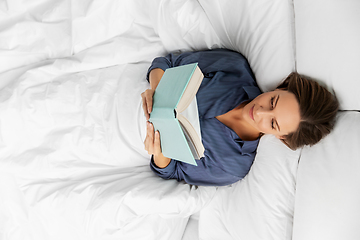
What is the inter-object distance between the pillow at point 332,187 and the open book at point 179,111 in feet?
1.21

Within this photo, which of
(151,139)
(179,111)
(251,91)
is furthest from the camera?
(251,91)

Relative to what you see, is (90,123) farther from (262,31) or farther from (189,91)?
(262,31)

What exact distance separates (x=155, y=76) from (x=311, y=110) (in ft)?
1.93

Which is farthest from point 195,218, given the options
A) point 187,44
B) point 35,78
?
point 35,78

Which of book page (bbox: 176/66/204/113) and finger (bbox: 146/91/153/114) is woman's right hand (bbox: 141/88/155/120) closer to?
finger (bbox: 146/91/153/114)

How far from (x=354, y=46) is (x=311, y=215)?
51 centimetres

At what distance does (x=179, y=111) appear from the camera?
625 millimetres

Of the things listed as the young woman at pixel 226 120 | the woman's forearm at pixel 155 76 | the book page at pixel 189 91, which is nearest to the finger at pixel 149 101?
the young woman at pixel 226 120

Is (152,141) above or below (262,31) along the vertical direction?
below

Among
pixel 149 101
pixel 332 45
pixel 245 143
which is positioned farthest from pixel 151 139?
pixel 332 45

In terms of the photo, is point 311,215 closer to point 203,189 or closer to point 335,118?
point 335,118

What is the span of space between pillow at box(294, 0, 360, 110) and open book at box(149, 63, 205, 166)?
1.26ft

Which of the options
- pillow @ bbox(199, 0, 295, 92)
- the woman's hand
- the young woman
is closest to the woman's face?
the young woman

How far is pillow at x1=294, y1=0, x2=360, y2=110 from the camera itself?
0.69 m
